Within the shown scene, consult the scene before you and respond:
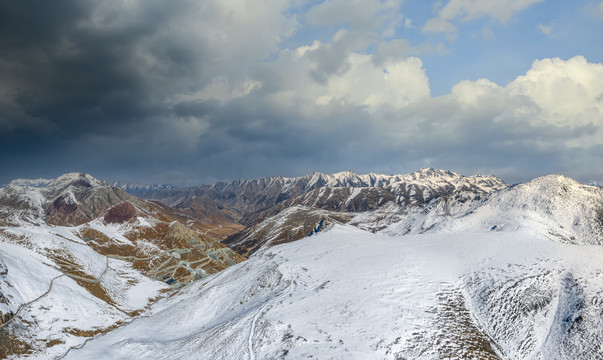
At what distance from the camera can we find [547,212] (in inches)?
3494

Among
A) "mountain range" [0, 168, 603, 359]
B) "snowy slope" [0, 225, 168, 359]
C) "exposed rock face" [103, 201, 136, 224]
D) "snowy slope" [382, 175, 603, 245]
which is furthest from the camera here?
"exposed rock face" [103, 201, 136, 224]

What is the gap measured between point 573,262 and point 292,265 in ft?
92.6

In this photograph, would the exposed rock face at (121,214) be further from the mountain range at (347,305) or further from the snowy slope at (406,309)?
the snowy slope at (406,309)

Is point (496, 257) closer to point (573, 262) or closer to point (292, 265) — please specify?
point (573, 262)

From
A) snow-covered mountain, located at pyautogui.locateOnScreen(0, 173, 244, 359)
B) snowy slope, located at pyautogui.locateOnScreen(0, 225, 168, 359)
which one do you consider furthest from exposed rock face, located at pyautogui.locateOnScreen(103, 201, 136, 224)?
snowy slope, located at pyautogui.locateOnScreen(0, 225, 168, 359)

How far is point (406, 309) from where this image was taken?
2295 centimetres

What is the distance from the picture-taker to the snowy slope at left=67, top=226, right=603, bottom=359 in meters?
20.2

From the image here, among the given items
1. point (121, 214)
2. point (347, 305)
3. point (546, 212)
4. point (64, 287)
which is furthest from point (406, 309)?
point (121, 214)

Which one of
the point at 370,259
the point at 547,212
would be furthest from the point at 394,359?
the point at 547,212

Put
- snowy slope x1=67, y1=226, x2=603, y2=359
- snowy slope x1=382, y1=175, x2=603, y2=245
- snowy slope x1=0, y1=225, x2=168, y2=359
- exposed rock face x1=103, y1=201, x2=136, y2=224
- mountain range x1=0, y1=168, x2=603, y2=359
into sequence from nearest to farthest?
snowy slope x1=67, y1=226, x2=603, y2=359 → mountain range x1=0, y1=168, x2=603, y2=359 → snowy slope x1=0, y1=225, x2=168, y2=359 → snowy slope x1=382, y1=175, x2=603, y2=245 → exposed rock face x1=103, y1=201, x2=136, y2=224

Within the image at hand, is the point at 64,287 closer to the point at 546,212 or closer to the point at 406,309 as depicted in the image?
the point at 406,309

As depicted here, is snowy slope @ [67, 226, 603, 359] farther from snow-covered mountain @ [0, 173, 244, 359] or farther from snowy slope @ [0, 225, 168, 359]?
snow-covered mountain @ [0, 173, 244, 359]

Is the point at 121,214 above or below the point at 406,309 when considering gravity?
above

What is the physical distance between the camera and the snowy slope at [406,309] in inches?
794
